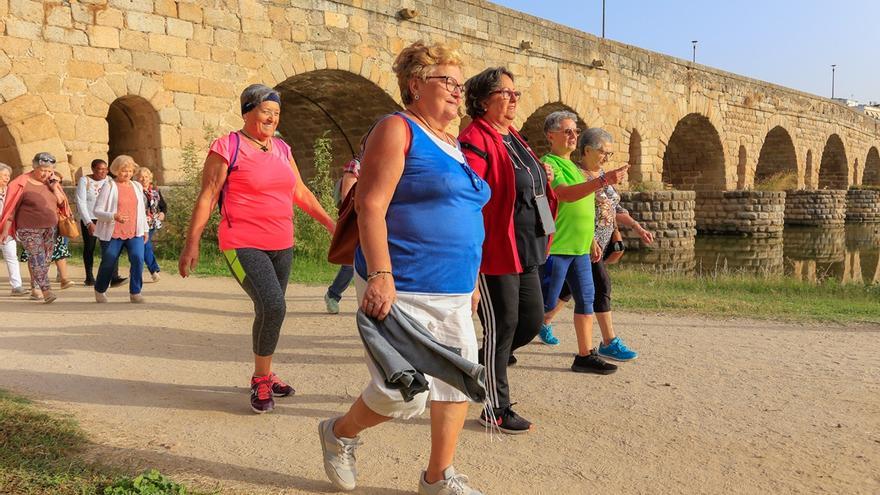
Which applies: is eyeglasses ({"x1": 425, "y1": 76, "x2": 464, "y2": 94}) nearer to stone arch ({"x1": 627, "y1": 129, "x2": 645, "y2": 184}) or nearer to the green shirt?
the green shirt

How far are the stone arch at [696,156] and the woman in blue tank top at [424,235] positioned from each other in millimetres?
22074

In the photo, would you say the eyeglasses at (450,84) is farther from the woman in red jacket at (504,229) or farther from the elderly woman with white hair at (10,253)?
the elderly woman with white hair at (10,253)

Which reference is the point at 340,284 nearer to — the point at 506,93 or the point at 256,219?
the point at 256,219

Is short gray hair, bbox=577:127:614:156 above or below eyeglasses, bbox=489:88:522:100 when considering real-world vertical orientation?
below

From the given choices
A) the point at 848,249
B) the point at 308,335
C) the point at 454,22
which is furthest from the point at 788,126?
the point at 308,335

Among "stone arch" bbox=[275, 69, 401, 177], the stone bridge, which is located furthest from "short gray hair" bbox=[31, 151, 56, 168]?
"stone arch" bbox=[275, 69, 401, 177]

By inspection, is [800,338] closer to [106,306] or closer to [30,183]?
[106,306]

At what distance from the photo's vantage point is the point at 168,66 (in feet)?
34.0

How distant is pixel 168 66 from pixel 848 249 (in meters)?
17.1

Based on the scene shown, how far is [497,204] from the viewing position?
2.99 meters

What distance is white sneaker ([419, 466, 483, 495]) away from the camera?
234 cm

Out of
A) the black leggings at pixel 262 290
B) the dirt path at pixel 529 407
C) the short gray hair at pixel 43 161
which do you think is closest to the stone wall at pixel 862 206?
the dirt path at pixel 529 407

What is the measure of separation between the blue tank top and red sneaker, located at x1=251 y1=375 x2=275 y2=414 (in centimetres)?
129

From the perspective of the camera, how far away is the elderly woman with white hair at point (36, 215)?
6.33 metres
